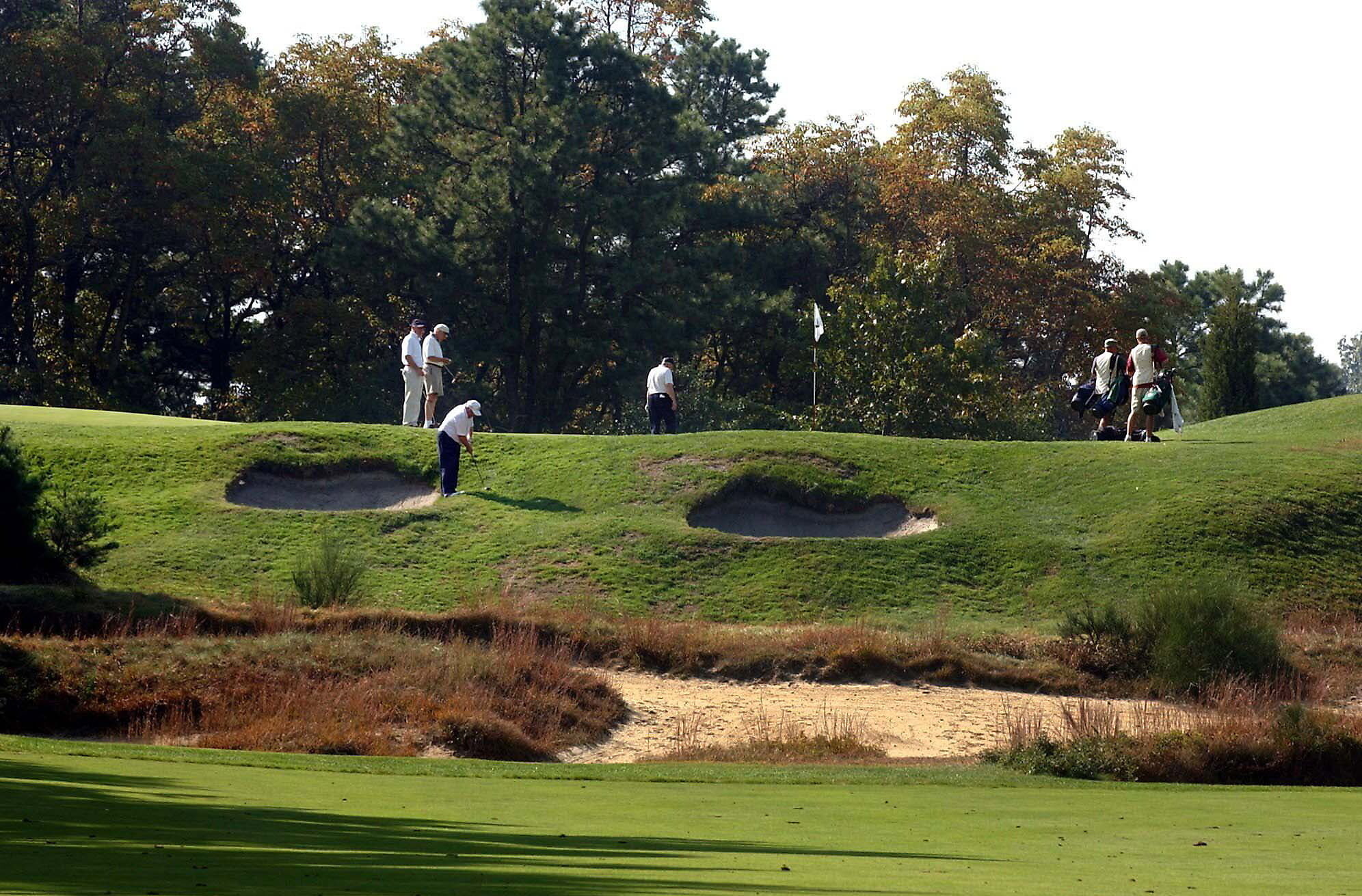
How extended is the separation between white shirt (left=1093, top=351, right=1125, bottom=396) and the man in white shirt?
13.4m

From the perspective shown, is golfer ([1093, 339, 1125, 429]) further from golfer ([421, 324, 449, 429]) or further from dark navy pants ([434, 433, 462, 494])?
golfer ([421, 324, 449, 429])

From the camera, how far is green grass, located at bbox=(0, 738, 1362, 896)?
24.5ft

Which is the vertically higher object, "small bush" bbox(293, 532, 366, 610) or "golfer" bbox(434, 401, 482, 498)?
"golfer" bbox(434, 401, 482, 498)

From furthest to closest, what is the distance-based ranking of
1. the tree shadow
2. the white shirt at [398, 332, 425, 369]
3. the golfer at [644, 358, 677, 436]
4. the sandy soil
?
the golfer at [644, 358, 677, 436] < the white shirt at [398, 332, 425, 369] < the tree shadow < the sandy soil

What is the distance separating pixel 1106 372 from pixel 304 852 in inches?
1100

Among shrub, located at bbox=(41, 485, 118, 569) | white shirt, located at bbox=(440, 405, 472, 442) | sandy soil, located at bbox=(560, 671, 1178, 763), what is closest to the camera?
sandy soil, located at bbox=(560, 671, 1178, 763)

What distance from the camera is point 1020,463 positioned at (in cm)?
3341

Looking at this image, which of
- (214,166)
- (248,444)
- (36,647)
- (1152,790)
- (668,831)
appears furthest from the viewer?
(214,166)

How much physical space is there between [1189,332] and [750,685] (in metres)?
84.1

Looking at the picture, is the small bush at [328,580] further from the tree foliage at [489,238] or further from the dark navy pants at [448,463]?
the tree foliage at [489,238]

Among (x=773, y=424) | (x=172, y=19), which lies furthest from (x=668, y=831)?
(x=172, y=19)

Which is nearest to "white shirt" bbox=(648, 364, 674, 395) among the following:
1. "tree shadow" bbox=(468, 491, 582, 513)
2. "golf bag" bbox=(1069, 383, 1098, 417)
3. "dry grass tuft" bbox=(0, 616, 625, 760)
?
"tree shadow" bbox=(468, 491, 582, 513)

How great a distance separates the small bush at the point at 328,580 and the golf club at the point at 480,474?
513cm

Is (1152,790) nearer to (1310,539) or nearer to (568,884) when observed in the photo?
(568,884)
